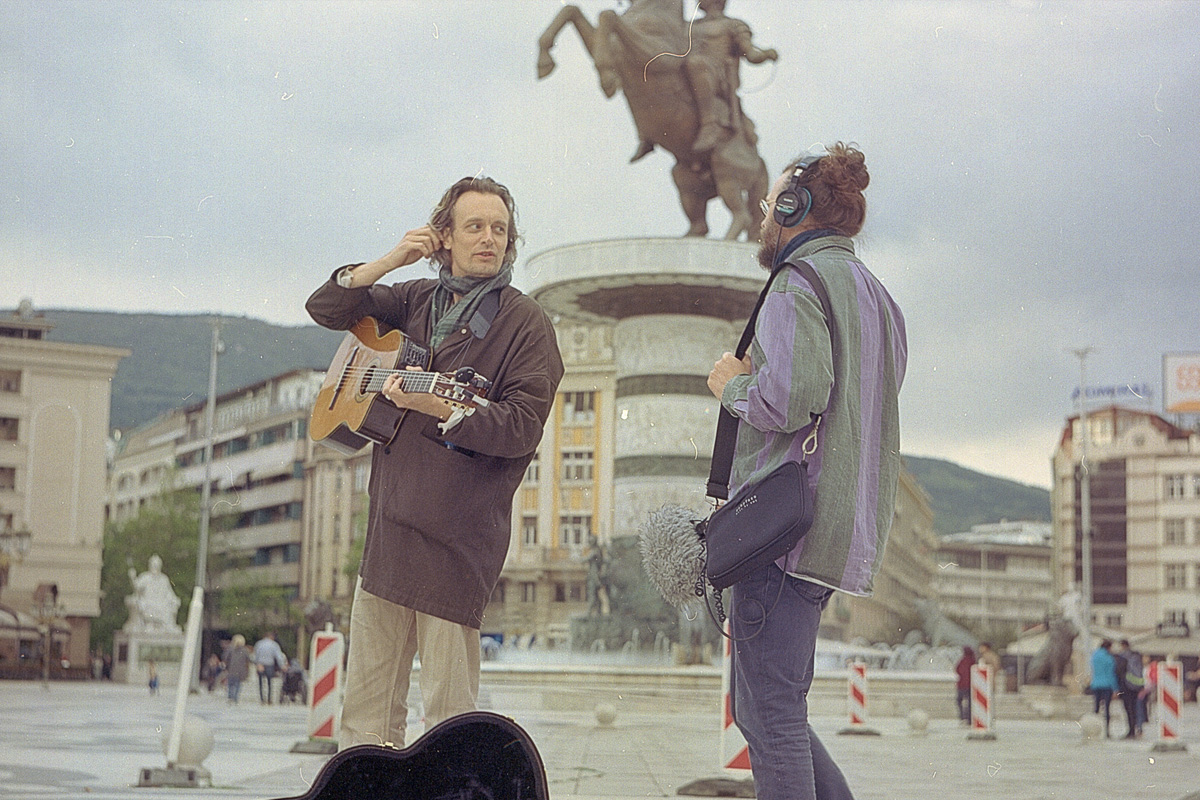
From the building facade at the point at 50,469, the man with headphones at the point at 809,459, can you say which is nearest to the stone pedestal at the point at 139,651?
the building facade at the point at 50,469

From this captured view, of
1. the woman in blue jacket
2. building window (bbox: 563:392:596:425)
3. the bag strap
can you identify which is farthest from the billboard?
the woman in blue jacket

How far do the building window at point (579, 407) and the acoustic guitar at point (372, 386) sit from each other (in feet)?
11.6

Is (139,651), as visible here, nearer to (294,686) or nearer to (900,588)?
(294,686)

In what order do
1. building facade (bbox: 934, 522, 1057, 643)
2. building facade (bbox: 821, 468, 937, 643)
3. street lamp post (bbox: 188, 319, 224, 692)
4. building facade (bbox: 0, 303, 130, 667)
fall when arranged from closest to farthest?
street lamp post (bbox: 188, 319, 224, 692), building facade (bbox: 0, 303, 130, 667), building facade (bbox: 821, 468, 937, 643), building facade (bbox: 934, 522, 1057, 643)

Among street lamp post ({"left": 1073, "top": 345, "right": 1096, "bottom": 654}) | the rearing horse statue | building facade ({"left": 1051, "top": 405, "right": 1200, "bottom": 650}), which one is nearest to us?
street lamp post ({"left": 1073, "top": 345, "right": 1096, "bottom": 654})

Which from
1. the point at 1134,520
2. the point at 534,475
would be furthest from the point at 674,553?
the point at 1134,520

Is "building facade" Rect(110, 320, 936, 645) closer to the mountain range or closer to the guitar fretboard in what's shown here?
the mountain range

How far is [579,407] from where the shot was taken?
647 centimetres

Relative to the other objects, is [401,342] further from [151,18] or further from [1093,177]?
[1093,177]

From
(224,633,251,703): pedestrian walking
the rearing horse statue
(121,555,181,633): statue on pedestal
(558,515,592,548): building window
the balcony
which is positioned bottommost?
(224,633,251,703): pedestrian walking

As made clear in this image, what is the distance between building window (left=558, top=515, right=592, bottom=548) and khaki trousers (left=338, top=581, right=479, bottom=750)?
4.09m

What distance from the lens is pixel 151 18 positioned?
3.74 m

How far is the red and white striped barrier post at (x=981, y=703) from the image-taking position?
27.1 ft

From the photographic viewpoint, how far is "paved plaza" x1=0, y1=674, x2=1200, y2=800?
3.76 metres
